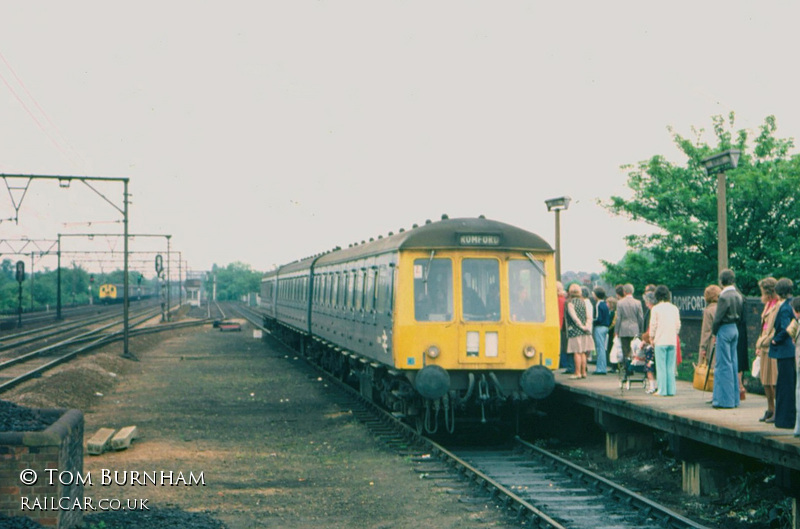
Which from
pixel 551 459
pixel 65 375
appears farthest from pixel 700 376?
pixel 65 375

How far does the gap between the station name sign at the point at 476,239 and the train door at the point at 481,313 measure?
0.22m

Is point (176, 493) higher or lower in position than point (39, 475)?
lower

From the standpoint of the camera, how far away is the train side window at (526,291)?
13016mm

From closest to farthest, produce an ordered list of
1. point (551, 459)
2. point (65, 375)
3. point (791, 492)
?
point (791, 492)
point (551, 459)
point (65, 375)

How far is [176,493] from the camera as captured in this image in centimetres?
1009

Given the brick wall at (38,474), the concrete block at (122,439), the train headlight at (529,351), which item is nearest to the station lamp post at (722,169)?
the train headlight at (529,351)

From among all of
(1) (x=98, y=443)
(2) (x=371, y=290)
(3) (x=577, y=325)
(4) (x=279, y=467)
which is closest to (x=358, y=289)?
(2) (x=371, y=290)

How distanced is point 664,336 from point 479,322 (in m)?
2.45

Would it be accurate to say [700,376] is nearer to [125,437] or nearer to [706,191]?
[125,437]

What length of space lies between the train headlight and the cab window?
0.55 metres

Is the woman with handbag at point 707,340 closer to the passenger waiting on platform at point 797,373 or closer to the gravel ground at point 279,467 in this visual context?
the gravel ground at point 279,467

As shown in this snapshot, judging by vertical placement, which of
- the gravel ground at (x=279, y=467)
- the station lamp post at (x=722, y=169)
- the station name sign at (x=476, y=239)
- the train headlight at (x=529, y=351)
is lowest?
the gravel ground at (x=279, y=467)

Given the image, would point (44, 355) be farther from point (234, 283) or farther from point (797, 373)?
point (234, 283)

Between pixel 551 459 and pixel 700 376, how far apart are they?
226 centimetres
